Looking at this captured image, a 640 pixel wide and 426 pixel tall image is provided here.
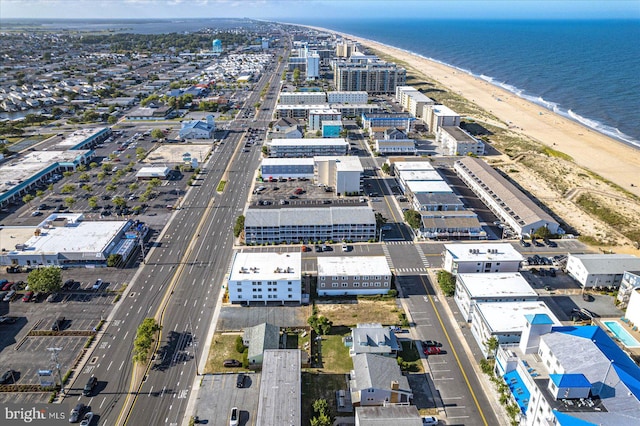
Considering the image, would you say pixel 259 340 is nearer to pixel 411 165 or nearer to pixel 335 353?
pixel 335 353

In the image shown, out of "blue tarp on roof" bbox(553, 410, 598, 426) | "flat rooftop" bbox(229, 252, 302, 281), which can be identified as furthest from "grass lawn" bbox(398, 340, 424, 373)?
"flat rooftop" bbox(229, 252, 302, 281)

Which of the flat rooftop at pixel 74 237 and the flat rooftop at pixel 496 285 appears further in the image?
the flat rooftop at pixel 74 237

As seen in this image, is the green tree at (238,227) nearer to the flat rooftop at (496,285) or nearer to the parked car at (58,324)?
the parked car at (58,324)

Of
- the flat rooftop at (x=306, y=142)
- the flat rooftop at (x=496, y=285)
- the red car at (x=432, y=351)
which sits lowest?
the red car at (x=432, y=351)

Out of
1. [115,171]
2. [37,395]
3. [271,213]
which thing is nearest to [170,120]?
[115,171]

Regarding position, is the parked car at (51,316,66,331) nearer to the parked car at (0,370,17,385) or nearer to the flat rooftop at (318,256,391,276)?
the parked car at (0,370,17,385)

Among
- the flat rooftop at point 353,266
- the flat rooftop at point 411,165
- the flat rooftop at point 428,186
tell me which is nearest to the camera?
the flat rooftop at point 353,266

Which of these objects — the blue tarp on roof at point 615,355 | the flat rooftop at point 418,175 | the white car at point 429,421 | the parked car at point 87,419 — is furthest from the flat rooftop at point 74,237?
the blue tarp on roof at point 615,355
